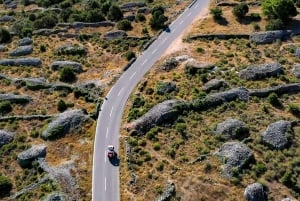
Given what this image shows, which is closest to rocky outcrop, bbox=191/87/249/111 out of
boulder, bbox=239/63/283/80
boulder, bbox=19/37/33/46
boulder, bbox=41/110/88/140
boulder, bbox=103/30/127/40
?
boulder, bbox=239/63/283/80

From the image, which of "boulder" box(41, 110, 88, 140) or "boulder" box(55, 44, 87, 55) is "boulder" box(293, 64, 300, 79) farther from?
"boulder" box(55, 44, 87, 55)

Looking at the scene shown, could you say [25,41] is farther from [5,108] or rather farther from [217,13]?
[217,13]

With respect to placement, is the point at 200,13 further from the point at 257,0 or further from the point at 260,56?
the point at 260,56

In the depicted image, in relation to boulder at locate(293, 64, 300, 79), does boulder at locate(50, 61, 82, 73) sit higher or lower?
higher

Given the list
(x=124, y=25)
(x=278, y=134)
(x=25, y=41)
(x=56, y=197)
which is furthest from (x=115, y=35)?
(x=56, y=197)

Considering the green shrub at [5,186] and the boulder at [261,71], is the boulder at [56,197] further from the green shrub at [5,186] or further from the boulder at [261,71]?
the boulder at [261,71]

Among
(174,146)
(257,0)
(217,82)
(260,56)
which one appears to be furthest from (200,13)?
(174,146)
